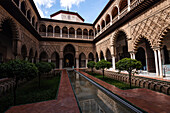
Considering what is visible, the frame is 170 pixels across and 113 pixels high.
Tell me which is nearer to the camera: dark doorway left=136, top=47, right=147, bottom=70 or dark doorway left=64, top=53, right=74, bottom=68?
dark doorway left=136, top=47, right=147, bottom=70

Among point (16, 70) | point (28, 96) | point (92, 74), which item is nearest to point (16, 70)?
point (16, 70)

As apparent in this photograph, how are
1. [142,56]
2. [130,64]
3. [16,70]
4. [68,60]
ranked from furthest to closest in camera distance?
1. [68,60]
2. [142,56]
3. [130,64]
4. [16,70]

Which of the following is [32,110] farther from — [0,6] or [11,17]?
[11,17]

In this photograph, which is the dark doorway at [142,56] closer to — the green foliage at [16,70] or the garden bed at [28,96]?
the garden bed at [28,96]

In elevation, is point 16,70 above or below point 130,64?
below

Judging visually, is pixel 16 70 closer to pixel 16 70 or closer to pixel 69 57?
pixel 16 70

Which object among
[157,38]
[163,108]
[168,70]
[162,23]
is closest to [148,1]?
[162,23]

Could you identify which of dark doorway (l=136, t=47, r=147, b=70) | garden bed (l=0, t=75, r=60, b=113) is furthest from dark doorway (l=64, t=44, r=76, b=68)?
garden bed (l=0, t=75, r=60, b=113)

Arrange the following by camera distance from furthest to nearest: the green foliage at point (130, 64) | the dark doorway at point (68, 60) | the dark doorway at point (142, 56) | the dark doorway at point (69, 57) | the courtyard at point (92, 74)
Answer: the dark doorway at point (68, 60) → the dark doorway at point (69, 57) → the dark doorway at point (142, 56) → the green foliage at point (130, 64) → the courtyard at point (92, 74)

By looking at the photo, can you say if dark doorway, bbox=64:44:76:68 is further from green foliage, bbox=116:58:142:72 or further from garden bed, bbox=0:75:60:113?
green foliage, bbox=116:58:142:72

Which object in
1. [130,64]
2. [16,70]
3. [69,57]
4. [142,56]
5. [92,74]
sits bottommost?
[92,74]

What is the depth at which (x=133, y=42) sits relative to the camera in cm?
865

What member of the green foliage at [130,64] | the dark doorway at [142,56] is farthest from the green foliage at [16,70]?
the dark doorway at [142,56]

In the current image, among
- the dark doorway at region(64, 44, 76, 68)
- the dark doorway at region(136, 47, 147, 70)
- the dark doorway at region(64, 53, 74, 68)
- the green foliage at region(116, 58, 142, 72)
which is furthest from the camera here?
the dark doorway at region(64, 53, 74, 68)
